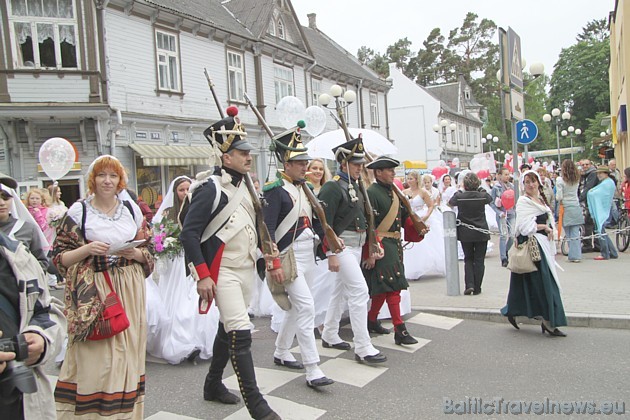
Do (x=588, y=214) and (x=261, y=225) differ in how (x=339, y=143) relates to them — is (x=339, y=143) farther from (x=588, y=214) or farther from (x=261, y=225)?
(x=588, y=214)

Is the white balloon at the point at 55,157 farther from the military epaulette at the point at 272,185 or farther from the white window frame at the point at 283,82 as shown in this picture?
the white window frame at the point at 283,82

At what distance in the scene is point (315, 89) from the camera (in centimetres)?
Result: 2630

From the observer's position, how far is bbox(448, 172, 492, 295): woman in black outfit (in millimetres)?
7980

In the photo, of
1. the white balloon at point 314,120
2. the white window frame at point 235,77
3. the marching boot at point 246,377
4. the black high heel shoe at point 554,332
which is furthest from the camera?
the white window frame at point 235,77

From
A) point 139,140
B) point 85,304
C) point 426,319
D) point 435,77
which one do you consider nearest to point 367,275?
point 426,319

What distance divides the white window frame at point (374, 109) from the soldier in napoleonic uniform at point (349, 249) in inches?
1044

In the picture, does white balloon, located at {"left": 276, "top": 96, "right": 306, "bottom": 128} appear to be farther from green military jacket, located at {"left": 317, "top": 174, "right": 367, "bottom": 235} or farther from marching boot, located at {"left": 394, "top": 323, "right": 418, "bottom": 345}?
marching boot, located at {"left": 394, "top": 323, "right": 418, "bottom": 345}

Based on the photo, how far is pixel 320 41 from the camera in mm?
31906

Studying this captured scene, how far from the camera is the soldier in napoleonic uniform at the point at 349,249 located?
5.09 m

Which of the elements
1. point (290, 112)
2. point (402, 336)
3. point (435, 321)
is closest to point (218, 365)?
point (402, 336)

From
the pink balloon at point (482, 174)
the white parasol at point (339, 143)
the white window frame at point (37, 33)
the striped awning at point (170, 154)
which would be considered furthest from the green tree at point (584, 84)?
the white parasol at point (339, 143)

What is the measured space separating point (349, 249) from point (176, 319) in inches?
72.1

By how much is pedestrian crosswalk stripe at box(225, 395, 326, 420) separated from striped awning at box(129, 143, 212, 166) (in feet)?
40.2

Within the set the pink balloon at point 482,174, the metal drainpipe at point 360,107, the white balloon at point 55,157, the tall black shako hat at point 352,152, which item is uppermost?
the metal drainpipe at point 360,107
